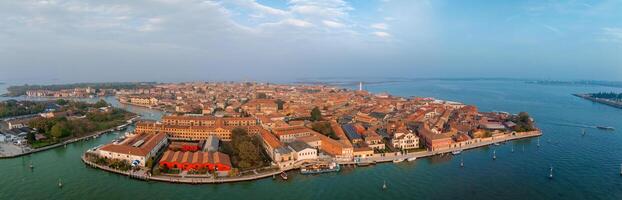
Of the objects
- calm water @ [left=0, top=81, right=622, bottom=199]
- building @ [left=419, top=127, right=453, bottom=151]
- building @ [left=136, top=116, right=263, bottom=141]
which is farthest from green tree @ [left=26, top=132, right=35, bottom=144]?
building @ [left=419, top=127, right=453, bottom=151]

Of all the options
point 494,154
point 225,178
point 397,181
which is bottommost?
point 397,181

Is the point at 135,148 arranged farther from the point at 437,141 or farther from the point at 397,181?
the point at 437,141

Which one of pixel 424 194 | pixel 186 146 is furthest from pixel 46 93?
pixel 424 194

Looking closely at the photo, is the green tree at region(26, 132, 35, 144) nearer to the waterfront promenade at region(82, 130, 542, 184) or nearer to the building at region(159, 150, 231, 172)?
the waterfront promenade at region(82, 130, 542, 184)

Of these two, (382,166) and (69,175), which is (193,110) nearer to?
(69,175)

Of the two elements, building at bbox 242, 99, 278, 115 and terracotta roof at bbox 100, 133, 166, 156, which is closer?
terracotta roof at bbox 100, 133, 166, 156

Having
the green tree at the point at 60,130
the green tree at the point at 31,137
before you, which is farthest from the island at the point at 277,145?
the green tree at the point at 31,137

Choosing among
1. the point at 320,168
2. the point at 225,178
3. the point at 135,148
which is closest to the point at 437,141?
the point at 320,168

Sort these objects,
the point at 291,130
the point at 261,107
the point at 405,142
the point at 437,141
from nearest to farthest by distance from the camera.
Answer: the point at 437,141
the point at 405,142
the point at 291,130
the point at 261,107
